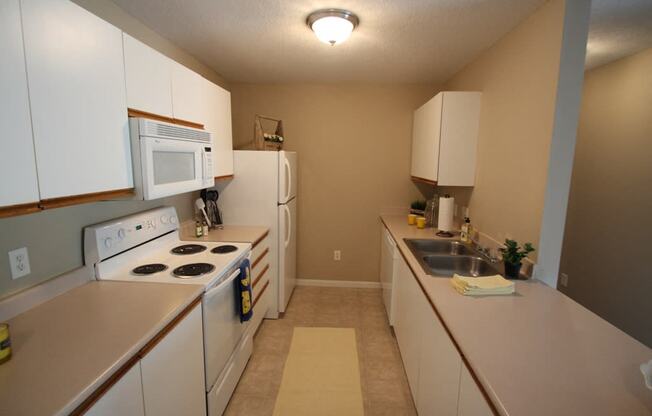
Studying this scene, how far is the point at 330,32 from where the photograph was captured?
6.43 ft

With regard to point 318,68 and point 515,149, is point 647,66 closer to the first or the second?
point 515,149

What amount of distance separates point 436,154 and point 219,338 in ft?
7.01

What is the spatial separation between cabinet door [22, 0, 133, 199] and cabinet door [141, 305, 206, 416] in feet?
2.30

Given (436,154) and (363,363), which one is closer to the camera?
(363,363)

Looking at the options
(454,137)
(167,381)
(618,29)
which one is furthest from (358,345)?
(618,29)

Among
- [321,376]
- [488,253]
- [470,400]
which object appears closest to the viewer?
[470,400]

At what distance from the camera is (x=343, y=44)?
7.86 feet

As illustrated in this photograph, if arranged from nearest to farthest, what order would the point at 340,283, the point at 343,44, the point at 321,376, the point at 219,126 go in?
the point at 321,376, the point at 343,44, the point at 219,126, the point at 340,283

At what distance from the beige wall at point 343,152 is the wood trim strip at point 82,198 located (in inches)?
92.8

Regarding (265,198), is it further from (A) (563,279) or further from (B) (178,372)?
(A) (563,279)

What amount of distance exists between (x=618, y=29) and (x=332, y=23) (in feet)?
6.46

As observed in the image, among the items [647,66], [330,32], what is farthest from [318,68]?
[647,66]

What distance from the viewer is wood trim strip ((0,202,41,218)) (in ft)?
3.04

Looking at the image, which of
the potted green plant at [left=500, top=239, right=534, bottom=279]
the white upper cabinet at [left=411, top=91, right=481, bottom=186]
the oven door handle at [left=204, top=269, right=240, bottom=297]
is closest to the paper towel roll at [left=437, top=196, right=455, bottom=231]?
the white upper cabinet at [left=411, top=91, right=481, bottom=186]
